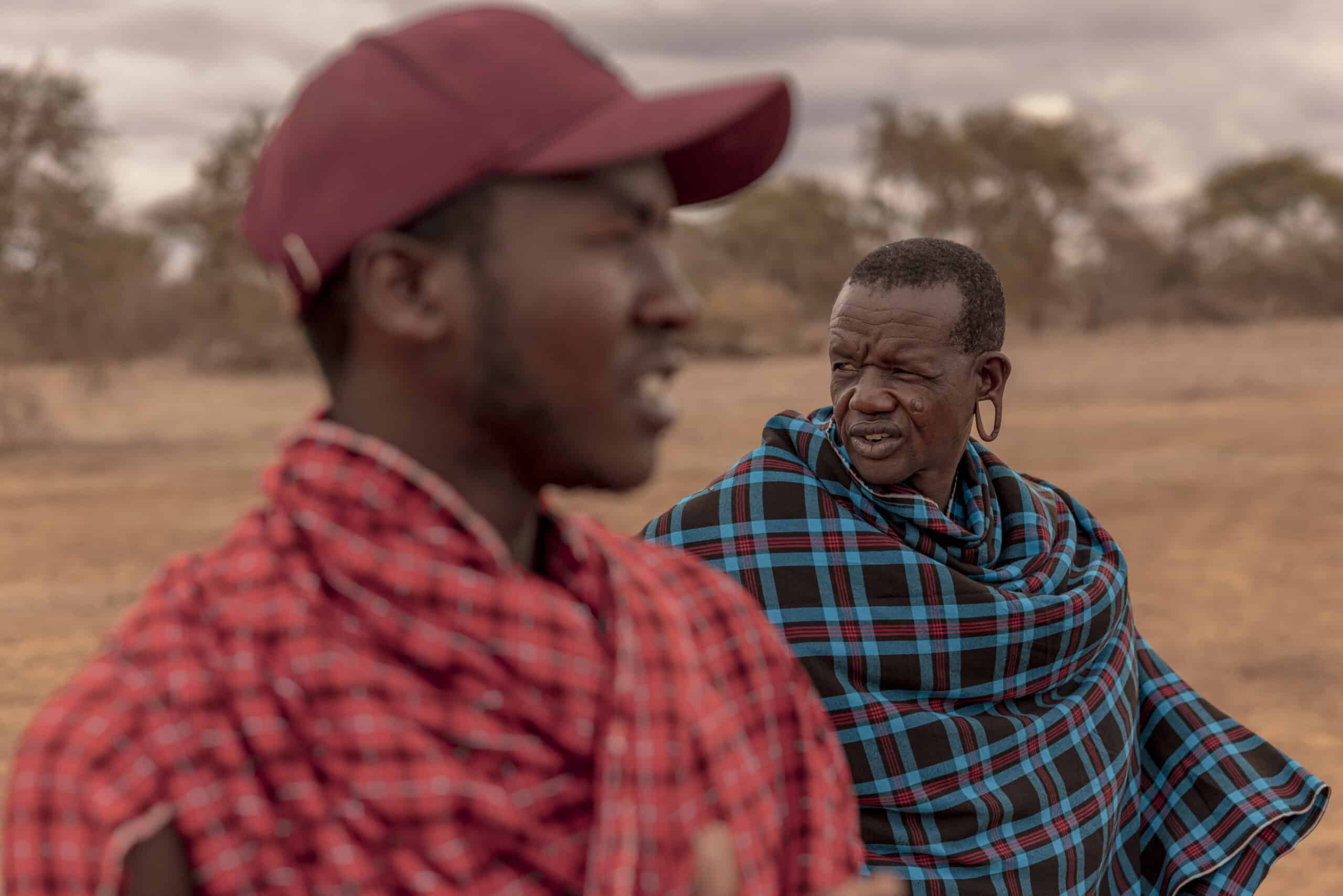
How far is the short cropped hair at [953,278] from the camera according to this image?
9.73ft

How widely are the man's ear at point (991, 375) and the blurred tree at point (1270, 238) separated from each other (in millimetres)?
33372

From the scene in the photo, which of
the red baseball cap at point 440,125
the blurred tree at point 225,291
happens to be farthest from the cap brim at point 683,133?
the blurred tree at point 225,291

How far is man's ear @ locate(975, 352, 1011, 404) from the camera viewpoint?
3.03 meters

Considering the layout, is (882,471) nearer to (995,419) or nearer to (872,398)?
(872,398)

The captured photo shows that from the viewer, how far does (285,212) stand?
1293 mm

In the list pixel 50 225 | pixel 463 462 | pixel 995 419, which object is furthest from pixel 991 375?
pixel 50 225

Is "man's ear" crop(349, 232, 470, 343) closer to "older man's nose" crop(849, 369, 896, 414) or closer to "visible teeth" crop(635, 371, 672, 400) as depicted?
"visible teeth" crop(635, 371, 672, 400)

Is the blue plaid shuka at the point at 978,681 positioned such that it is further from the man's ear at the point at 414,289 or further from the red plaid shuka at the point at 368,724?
the man's ear at the point at 414,289

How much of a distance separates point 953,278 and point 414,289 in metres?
1.88

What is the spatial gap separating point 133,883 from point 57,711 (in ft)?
0.51

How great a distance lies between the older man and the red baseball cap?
1.61m

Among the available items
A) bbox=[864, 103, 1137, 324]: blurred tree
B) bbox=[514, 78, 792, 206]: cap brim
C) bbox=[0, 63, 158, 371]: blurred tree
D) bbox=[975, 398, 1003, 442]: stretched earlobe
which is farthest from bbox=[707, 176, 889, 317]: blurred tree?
bbox=[514, 78, 792, 206]: cap brim

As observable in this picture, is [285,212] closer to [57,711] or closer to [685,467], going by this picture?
[57,711]

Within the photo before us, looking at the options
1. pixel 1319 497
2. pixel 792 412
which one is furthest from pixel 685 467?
pixel 792 412
